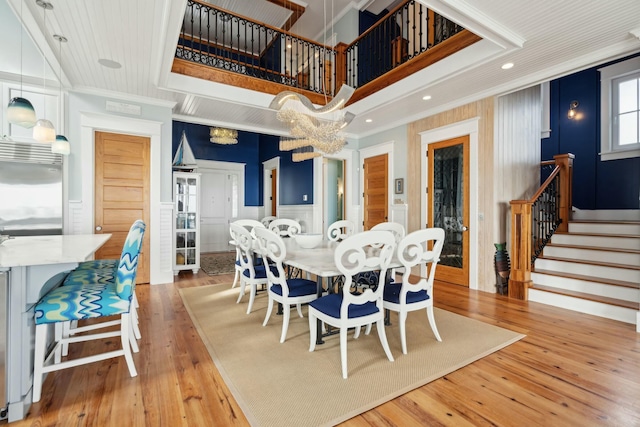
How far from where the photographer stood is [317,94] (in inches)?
203

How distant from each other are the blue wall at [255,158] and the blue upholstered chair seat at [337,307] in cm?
421

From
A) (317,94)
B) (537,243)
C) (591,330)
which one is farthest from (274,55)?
(591,330)

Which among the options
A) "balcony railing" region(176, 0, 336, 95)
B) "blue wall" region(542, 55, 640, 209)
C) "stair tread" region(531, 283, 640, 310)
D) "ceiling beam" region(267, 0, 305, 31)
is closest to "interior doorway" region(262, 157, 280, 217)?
"balcony railing" region(176, 0, 336, 95)

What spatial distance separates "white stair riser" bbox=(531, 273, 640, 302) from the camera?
324 cm

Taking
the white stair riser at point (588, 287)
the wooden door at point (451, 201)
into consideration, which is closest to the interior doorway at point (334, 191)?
the wooden door at point (451, 201)

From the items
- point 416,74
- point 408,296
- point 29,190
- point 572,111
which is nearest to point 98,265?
point 29,190

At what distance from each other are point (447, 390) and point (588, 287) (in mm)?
2853

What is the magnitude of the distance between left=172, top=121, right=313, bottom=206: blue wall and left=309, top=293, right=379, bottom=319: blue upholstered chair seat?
4210mm

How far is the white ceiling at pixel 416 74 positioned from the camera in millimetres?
2553

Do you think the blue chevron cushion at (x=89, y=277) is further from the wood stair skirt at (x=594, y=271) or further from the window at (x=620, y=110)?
the window at (x=620, y=110)

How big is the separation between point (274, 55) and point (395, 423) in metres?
7.51

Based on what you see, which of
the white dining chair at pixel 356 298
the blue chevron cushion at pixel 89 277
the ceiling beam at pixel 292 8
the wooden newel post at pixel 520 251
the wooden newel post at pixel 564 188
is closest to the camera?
the white dining chair at pixel 356 298

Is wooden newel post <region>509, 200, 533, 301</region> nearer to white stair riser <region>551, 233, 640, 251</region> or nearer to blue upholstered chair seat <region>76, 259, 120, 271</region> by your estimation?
white stair riser <region>551, 233, 640, 251</region>

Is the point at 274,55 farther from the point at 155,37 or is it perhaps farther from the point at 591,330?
the point at 591,330
